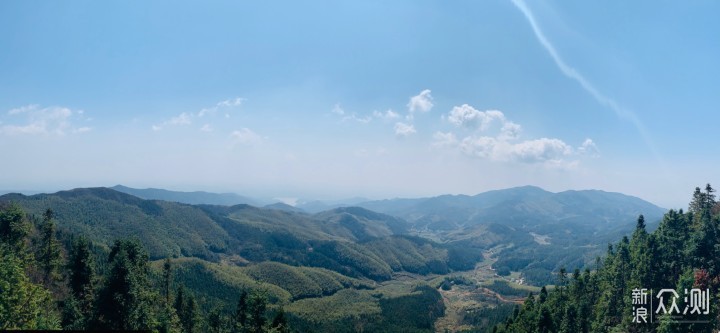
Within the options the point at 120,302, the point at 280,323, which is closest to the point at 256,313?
the point at 280,323

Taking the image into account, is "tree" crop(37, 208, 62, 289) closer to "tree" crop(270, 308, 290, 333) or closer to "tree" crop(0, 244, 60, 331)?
"tree" crop(0, 244, 60, 331)

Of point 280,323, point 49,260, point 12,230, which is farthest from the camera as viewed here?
point 49,260

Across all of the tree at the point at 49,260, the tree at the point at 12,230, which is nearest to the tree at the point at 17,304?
the tree at the point at 12,230

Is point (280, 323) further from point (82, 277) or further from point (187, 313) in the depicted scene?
point (82, 277)

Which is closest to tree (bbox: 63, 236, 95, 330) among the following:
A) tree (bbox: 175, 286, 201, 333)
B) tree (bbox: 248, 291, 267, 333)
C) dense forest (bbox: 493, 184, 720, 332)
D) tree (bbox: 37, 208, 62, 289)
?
tree (bbox: 37, 208, 62, 289)

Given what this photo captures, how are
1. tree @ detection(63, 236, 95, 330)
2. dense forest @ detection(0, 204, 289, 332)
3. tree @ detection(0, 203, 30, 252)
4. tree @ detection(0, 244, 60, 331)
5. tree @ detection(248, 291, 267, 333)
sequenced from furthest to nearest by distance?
1. tree @ detection(0, 203, 30, 252)
2. tree @ detection(63, 236, 95, 330)
3. tree @ detection(248, 291, 267, 333)
4. dense forest @ detection(0, 204, 289, 332)
5. tree @ detection(0, 244, 60, 331)

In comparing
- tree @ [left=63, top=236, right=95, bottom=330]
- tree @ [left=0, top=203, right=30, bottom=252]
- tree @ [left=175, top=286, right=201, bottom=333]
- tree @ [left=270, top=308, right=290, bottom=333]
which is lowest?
tree @ [left=175, top=286, right=201, bottom=333]

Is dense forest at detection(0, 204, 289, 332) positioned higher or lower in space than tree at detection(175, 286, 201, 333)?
higher

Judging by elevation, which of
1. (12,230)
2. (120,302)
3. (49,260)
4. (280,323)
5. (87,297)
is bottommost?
(280,323)

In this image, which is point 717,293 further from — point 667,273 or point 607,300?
point 607,300

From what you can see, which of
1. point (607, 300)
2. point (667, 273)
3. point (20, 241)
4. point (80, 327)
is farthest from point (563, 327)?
point (20, 241)
